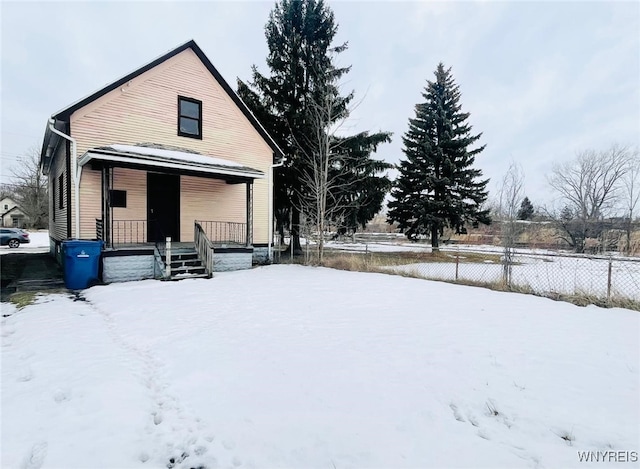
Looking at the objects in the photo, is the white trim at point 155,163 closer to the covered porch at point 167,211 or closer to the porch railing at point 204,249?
the covered porch at point 167,211

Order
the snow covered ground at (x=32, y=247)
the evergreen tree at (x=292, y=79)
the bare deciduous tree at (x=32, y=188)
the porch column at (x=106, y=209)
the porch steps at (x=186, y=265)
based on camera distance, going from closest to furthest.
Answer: the porch column at (x=106, y=209)
the porch steps at (x=186, y=265)
the evergreen tree at (x=292, y=79)
the snow covered ground at (x=32, y=247)
the bare deciduous tree at (x=32, y=188)

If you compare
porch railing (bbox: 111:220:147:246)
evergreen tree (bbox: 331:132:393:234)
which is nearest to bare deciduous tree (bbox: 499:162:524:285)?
evergreen tree (bbox: 331:132:393:234)

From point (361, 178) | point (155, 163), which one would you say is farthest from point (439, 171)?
point (155, 163)

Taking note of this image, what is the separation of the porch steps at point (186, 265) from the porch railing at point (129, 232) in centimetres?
167

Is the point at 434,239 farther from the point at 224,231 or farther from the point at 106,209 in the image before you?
the point at 106,209

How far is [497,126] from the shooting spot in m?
37.4

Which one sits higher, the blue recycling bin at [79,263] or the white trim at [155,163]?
the white trim at [155,163]

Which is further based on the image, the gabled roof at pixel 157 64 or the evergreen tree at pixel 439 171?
the evergreen tree at pixel 439 171

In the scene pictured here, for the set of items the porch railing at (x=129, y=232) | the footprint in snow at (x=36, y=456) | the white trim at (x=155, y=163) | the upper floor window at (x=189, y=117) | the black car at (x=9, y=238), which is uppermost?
the upper floor window at (x=189, y=117)

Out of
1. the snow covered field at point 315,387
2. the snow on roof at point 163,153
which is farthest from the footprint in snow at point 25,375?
the snow on roof at point 163,153

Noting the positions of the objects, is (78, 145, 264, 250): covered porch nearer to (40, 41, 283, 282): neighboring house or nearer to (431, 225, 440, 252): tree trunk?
(40, 41, 283, 282): neighboring house

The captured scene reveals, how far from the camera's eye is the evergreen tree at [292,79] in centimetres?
1641

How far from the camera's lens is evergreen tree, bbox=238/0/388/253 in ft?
53.8

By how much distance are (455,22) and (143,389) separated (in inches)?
774
